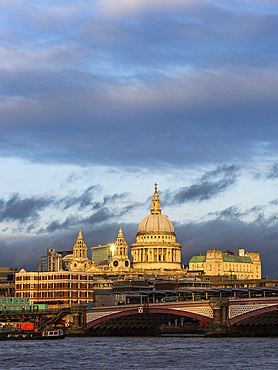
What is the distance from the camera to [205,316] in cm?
16012

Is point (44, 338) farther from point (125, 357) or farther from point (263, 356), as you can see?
point (263, 356)

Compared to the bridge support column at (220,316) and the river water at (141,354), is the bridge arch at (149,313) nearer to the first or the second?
the bridge support column at (220,316)

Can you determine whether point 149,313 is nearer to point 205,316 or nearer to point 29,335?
point 205,316

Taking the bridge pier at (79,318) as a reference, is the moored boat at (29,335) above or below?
below

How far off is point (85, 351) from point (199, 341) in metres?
27.3

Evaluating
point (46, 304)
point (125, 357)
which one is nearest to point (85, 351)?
point (125, 357)

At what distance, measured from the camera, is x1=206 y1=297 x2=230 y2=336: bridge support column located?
157 m

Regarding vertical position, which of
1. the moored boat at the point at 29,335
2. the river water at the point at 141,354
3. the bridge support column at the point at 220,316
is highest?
the bridge support column at the point at 220,316

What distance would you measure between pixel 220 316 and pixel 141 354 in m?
37.2

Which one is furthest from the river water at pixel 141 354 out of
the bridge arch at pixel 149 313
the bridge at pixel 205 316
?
the bridge arch at pixel 149 313

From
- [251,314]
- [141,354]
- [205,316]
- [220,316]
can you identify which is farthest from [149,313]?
[141,354]

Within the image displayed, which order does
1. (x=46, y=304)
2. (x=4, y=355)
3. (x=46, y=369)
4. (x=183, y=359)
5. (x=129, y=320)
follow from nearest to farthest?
(x=46, y=369) → (x=183, y=359) → (x=4, y=355) → (x=129, y=320) → (x=46, y=304)

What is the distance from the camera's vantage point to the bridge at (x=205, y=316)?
156m

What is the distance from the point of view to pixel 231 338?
154625 mm
